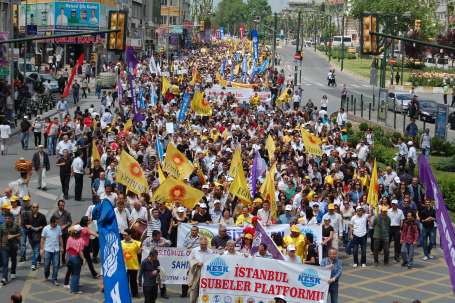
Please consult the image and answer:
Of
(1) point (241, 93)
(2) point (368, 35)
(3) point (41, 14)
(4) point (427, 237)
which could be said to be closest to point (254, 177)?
(4) point (427, 237)

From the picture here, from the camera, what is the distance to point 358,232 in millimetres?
18109

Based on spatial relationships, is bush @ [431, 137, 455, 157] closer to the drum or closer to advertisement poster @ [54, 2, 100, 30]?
the drum

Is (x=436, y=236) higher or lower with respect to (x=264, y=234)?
lower

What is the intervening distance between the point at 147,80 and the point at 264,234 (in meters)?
39.9

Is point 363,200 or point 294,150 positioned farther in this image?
point 294,150

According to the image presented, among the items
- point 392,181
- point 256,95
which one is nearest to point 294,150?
point 392,181

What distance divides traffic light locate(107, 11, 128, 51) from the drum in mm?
10046

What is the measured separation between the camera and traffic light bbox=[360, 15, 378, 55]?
23219mm

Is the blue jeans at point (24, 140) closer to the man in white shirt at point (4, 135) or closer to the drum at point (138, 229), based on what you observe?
the man in white shirt at point (4, 135)

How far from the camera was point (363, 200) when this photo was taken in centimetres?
2014

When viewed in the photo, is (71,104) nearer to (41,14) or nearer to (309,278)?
(41,14)

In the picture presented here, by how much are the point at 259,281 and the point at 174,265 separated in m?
2.19

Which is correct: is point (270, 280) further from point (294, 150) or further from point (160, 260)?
point (294, 150)

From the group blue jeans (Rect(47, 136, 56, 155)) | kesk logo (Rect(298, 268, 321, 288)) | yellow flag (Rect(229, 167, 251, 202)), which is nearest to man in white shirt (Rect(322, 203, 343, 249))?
yellow flag (Rect(229, 167, 251, 202))
